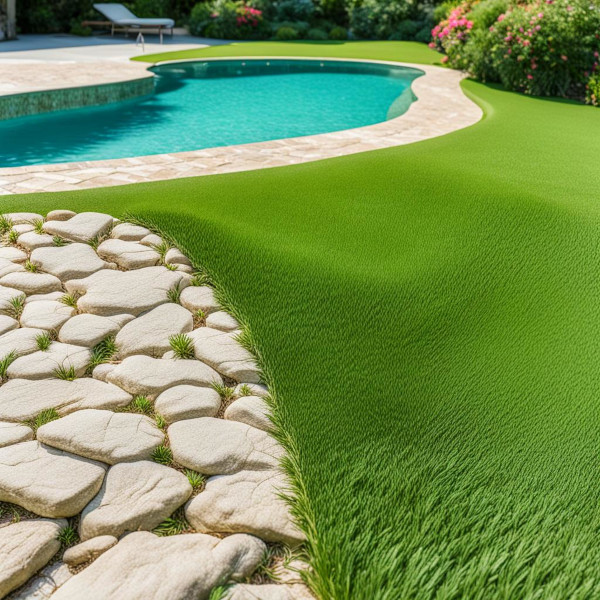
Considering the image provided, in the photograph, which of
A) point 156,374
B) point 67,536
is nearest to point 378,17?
point 156,374

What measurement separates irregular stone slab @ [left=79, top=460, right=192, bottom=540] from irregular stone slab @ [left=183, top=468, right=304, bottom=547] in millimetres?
90

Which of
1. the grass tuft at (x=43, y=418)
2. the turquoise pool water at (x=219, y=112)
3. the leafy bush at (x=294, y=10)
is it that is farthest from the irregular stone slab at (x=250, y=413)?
the leafy bush at (x=294, y=10)

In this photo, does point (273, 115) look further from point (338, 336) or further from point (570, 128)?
point (338, 336)

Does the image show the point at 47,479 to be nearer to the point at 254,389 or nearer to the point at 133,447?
the point at 133,447

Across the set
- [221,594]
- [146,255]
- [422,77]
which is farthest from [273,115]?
[221,594]

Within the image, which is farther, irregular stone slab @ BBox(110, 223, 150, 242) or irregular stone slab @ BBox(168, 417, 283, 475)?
irregular stone slab @ BBox(110, 223, 150, 242)

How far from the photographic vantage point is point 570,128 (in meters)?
8.62

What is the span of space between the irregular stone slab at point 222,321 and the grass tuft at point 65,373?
31.0 inches

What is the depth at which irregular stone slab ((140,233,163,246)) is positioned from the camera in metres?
4.20

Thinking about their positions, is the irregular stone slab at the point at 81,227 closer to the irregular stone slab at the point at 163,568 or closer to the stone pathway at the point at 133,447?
the stone pathway at the point at 133,447

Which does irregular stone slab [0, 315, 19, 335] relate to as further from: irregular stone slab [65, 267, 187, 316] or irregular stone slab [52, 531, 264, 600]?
irregular stone slab [52, 531, 264, 600]

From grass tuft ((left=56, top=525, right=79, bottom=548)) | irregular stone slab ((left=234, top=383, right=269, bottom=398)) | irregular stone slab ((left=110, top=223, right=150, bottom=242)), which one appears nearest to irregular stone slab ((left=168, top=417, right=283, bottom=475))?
irregular stone slab ((left=234, top=383, right=269, bottom=398))

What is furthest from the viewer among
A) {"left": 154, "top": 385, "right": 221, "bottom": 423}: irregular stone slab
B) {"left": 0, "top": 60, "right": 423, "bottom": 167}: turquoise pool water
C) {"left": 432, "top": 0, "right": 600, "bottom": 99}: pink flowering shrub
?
{"left": 432, "top": 0, "right": 600, "bottom": 99}: pink flowering shrub

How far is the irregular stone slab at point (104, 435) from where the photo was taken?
2414mm
